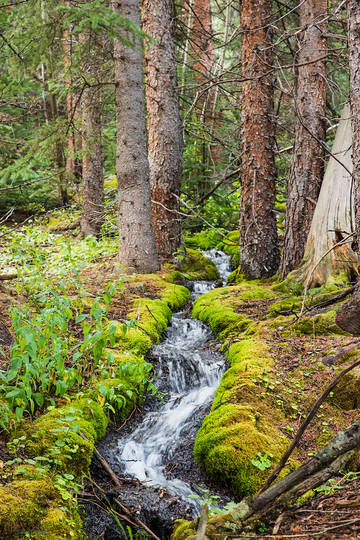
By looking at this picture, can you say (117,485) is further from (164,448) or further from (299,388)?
(299,388)

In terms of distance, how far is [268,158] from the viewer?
307 inches

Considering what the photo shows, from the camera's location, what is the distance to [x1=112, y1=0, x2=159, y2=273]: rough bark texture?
727 centimetres

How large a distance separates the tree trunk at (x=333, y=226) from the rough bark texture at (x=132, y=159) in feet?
9.92

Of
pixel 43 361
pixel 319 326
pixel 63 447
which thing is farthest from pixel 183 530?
pixel 319 326

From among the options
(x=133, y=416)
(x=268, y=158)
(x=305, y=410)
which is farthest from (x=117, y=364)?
(x=268, y=158)

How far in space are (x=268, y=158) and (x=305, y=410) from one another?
5515mm

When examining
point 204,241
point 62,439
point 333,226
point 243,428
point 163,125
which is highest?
point 163,125

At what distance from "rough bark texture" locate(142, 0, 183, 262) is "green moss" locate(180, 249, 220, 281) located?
0.55 metres

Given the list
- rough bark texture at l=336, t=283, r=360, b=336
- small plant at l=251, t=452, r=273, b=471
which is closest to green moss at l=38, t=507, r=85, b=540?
small plant at l=251, t=452, r=273, b=471

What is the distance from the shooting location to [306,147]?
7023 mm

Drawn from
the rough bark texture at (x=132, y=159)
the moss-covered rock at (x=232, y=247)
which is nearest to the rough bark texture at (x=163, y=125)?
the rough bark texture at (x=132, y=159)

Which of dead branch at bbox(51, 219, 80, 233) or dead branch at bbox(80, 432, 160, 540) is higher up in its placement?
dead branch at bbox(51, 219, 80, 233)

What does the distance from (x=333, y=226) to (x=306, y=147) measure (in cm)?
174

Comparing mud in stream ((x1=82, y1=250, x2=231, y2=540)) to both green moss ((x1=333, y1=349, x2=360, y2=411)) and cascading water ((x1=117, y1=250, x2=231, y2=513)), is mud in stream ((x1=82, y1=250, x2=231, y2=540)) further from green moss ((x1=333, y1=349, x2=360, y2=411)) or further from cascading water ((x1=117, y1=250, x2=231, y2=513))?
green moss ((x1=333, y1=349, x2=360, y2=411))
